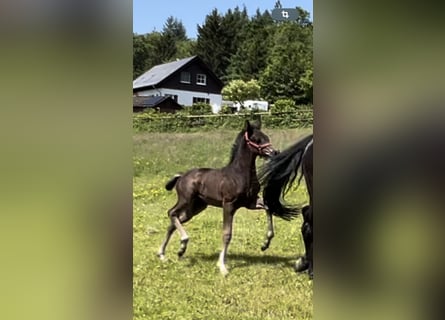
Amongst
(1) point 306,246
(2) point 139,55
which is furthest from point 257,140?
(2) point 139,55

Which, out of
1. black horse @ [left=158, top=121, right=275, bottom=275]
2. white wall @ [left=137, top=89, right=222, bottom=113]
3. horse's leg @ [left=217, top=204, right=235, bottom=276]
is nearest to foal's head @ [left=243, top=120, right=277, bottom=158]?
black horse @ [left=158, top=121, right=275, bottom=275]

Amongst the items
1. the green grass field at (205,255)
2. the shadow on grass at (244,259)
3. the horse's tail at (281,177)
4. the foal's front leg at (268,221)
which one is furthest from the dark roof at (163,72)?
the shadow on grass at (244,259)

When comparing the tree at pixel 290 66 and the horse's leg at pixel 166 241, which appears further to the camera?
the horse's leg at pixel 166 241

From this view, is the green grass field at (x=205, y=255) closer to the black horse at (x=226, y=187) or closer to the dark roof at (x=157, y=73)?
the black horse at (x=226, y=187)

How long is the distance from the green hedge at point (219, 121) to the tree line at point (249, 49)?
0.05 meters

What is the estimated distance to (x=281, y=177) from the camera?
1404mm

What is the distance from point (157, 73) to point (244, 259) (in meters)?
0.60

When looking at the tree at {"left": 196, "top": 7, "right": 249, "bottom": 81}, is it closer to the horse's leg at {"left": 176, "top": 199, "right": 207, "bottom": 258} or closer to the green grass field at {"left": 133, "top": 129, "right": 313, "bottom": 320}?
the green grass field at {"left": 133, "top": 129, "right": 313, "bottom": 320}

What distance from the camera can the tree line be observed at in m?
1.15

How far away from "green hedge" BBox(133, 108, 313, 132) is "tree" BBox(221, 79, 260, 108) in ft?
0.15

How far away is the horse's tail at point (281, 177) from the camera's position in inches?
51.6

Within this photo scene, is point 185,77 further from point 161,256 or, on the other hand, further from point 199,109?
point 161,256

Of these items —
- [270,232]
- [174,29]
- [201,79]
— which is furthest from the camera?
[270,232]
